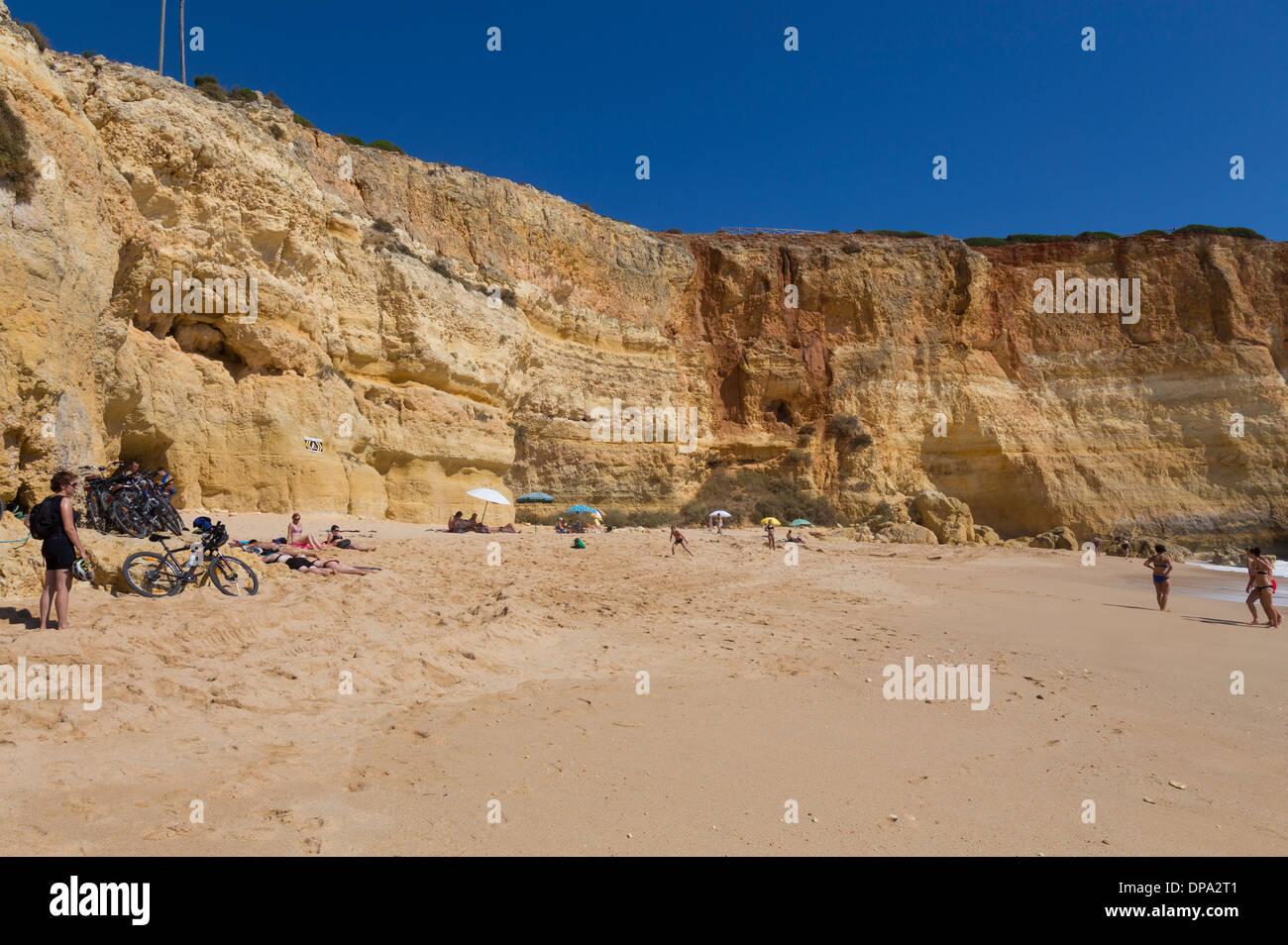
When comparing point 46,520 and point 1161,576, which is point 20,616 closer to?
point 46,520

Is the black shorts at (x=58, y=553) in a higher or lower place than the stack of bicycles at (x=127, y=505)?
lower

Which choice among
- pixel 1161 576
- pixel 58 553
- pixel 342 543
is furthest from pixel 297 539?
pixel 1161 576

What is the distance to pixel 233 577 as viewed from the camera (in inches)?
288

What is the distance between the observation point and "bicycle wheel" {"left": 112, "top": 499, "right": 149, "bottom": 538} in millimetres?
8438

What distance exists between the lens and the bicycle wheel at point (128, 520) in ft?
27.7

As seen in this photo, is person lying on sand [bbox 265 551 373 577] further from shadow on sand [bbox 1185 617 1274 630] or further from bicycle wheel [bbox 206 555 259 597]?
shadow on sand [bbox 1185 617 1274 630]

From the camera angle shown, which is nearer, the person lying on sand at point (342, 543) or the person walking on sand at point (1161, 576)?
the person walking on sand at point (1161, 576)

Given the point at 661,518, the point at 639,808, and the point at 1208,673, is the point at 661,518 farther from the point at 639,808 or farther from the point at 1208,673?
the point at 639,808

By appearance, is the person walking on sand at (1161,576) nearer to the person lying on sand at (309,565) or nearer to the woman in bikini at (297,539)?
the person lying on sand at (309,565)

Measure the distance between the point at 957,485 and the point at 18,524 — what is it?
33434 mm

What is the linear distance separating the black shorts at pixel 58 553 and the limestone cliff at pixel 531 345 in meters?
3.13

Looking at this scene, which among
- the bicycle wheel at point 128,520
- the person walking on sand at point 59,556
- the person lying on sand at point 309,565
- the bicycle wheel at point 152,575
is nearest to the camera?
the person walking on sand at point 59,556

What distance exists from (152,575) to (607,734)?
4977 mm

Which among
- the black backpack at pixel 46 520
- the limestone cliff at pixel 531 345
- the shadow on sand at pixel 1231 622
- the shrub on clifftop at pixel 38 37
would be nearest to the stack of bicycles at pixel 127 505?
the limestone cliff at pixel 531 345
